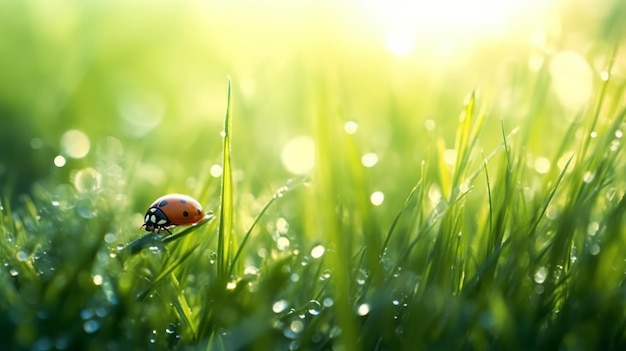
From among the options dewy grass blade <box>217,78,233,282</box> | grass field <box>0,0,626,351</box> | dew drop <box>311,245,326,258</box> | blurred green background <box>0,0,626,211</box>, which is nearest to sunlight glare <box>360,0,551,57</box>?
blurred green background <box>0,0,626,211</box>

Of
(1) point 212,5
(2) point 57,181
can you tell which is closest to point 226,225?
(2) point 57,181

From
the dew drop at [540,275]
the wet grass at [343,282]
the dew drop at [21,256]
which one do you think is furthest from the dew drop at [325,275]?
the dew drop at [21,256]

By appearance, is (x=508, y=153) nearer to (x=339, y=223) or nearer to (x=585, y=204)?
(x=585, y=204)

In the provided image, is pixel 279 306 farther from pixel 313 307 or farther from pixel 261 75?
pixel 261 75

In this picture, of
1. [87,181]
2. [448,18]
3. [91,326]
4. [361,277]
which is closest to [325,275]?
[361,277]

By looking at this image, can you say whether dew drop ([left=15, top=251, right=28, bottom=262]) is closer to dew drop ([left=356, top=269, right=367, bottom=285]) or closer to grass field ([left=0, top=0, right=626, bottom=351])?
grass field ([left=0, top=0, right=626, bottom=351])
